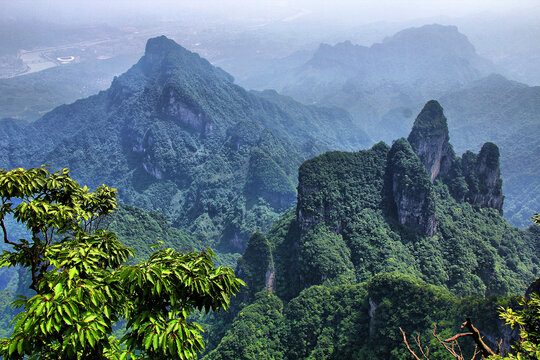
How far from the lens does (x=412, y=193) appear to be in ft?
154

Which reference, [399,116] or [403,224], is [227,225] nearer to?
[403,224]

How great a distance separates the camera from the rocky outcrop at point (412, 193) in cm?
4656

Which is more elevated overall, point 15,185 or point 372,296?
point 15,185

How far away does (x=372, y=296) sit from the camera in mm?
32719

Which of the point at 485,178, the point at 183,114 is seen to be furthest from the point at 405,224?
the point at 183,114

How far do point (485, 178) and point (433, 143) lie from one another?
952 centimetres

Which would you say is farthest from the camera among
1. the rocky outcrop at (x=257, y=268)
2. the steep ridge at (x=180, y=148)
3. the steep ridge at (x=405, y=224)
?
the steep ridge at (x=180, y=148)

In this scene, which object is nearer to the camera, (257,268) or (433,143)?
(257,268)

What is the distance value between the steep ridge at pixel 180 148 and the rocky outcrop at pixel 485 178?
4607 centimetres

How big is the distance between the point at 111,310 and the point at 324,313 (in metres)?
33.4

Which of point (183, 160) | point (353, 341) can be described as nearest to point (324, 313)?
point (353, 341)

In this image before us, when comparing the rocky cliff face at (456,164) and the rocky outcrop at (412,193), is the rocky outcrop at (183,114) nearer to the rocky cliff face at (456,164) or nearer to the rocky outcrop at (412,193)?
the rocky cliff face at (456,164)

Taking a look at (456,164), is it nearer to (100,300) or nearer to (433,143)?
(433,143)

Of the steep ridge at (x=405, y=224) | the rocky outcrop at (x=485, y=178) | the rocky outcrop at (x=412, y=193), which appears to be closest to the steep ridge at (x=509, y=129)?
the rocky outcrop at (x=485, y=178)
